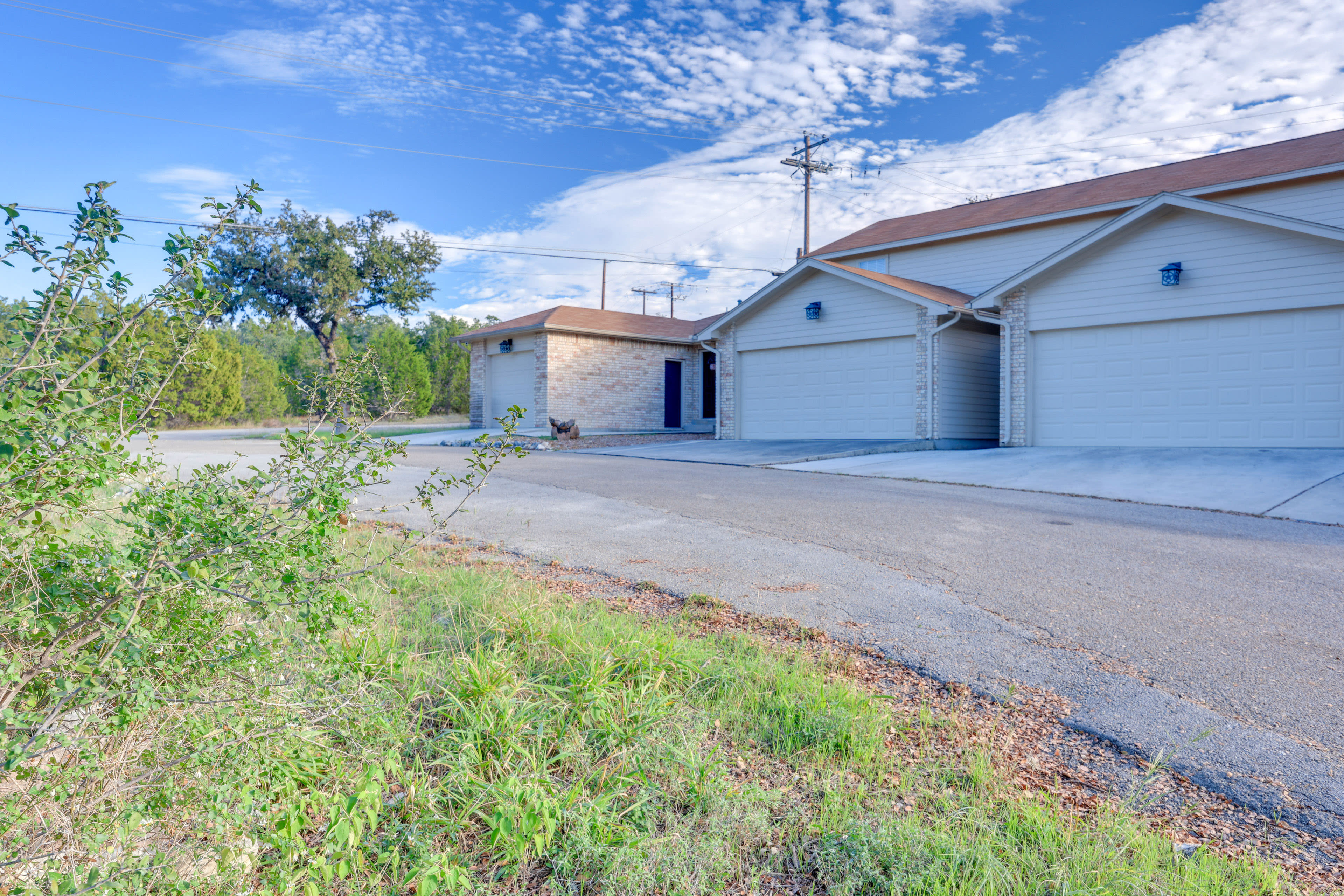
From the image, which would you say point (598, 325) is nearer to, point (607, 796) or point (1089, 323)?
point (1089, 323)

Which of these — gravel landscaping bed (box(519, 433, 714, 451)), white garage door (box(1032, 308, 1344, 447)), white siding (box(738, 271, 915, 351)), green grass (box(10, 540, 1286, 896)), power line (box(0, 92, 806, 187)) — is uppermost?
power line (box(0, 92, 806, 187))

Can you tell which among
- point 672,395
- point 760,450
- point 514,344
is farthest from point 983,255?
point 514,344

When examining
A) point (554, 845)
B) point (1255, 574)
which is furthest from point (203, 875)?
point (1255, 574)

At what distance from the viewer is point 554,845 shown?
2.08m

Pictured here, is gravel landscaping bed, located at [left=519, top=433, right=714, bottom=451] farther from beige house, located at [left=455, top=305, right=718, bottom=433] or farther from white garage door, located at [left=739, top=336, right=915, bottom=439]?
white garage door, located at [left=739, top=336, right=915, bottom=439]

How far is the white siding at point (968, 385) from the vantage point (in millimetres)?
15156

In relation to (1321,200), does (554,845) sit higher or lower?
lower

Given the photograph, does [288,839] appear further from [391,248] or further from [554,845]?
[391,248]

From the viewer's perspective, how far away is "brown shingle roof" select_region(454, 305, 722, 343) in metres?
21.3

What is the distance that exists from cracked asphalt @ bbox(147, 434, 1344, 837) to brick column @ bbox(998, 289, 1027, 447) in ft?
18.0

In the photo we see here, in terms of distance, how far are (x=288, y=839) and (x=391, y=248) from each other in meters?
27.7

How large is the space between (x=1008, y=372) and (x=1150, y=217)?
3.35 meters

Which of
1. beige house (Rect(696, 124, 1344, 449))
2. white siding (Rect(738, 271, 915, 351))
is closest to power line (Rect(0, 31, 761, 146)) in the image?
beige house (Rect(696, 124, 1344, 449))

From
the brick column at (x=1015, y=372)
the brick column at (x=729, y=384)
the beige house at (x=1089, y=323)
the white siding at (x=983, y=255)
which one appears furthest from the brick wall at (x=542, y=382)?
the brick column at (x=1015, y=372)
